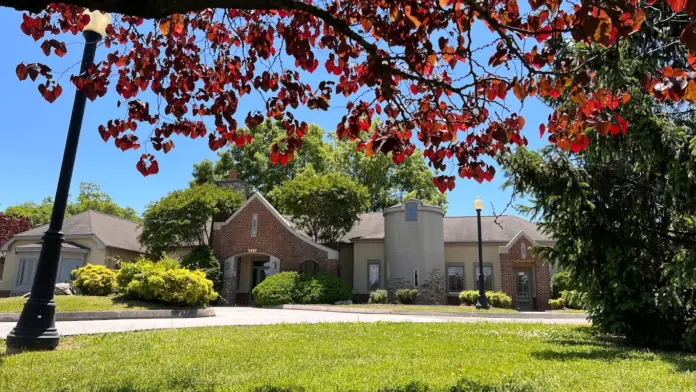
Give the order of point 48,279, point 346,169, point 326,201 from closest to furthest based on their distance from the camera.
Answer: point 48,279, point 326,201, point 346,169

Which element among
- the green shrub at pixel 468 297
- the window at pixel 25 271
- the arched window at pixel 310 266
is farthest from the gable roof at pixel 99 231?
the green shrub at pixel 468 297

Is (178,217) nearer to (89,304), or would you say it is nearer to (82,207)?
(89,304)

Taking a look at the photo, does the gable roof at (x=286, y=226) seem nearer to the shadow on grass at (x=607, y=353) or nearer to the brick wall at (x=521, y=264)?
the brick wall at (x=521, y=264)

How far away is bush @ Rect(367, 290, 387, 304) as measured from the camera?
24.7 m

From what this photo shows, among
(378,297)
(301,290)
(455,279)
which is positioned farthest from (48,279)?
(455,279)

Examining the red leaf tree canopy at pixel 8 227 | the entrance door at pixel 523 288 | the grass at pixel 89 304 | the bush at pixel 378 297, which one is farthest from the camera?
the red leaf tree canopy at pixel 8 227

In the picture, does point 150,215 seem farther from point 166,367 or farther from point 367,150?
point 367,150

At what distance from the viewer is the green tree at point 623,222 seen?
9.21m

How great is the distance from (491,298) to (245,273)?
553 inches

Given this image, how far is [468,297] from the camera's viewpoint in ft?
81.3

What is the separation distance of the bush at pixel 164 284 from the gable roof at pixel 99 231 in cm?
1178

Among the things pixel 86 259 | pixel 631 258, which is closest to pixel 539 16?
pixel 631 258

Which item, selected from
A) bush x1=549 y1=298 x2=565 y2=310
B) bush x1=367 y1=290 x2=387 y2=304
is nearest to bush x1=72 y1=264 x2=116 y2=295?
bush x1=367 y1=290 x2=387 y2=304

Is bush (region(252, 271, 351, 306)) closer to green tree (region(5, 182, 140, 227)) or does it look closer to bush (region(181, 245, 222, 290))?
bush (region(181, 245, 222, 290))
